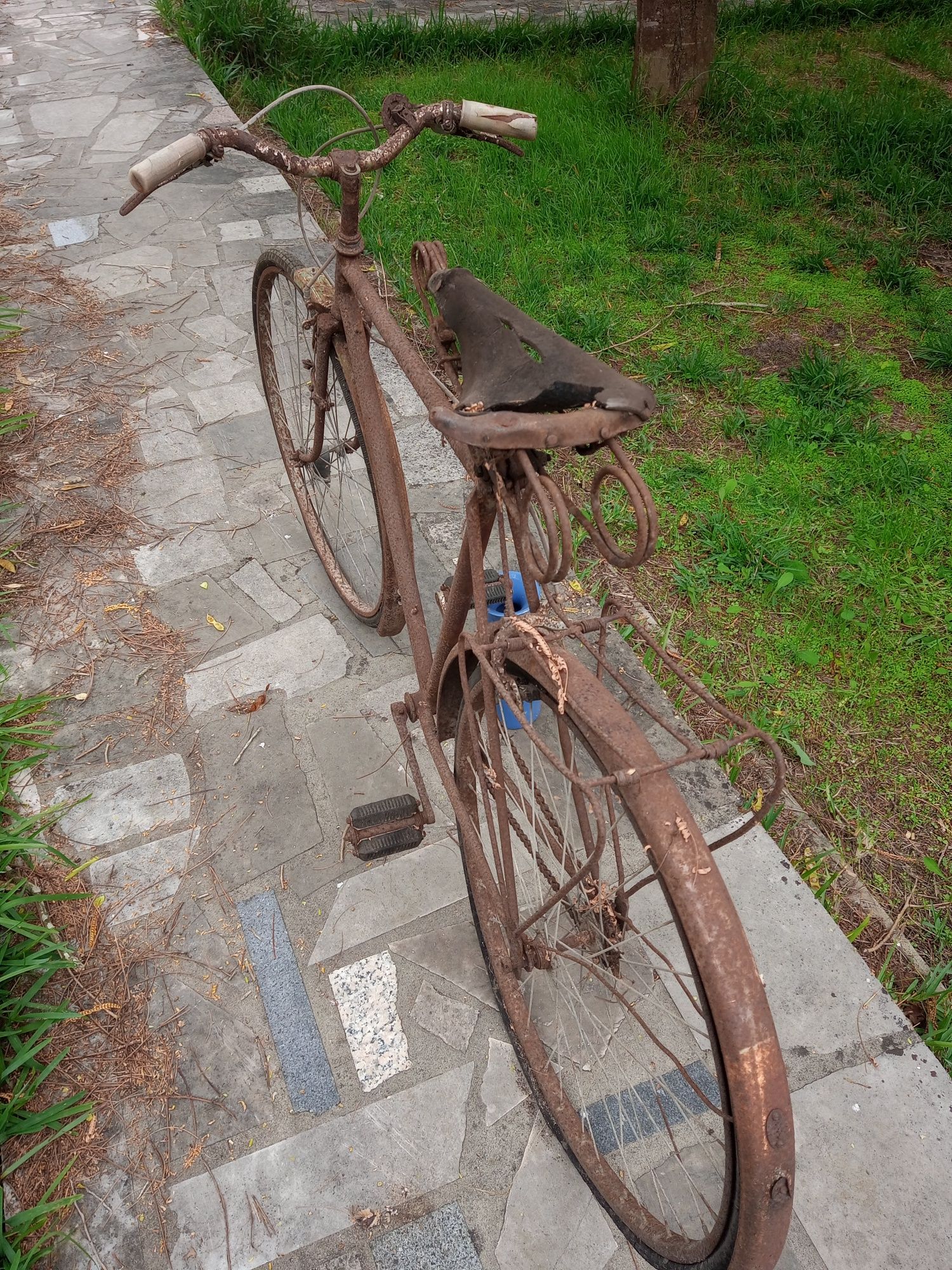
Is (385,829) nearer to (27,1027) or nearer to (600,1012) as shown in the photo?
(600,1012)

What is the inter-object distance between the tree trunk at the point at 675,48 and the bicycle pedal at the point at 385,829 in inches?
205

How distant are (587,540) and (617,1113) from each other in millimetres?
1929

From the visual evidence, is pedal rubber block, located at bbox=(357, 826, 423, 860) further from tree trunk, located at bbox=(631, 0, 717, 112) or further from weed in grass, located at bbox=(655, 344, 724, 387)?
tree trunk, located at bbox=(631, 0, 717, 112)

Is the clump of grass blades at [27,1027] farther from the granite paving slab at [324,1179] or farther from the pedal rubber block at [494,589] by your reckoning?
the pedal rubber block at [494,589]

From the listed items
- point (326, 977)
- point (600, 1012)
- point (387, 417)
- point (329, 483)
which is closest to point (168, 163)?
point (387, 417)

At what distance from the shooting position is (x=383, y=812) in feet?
7.39

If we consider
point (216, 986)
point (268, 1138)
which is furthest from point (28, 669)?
point (268, 1138)

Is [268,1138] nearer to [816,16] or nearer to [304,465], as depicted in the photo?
[304,465]

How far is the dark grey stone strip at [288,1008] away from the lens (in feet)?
6.82

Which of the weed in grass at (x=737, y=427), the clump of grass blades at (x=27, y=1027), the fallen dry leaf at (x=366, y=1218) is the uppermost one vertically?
the weed in grass at (x=737, y=427)

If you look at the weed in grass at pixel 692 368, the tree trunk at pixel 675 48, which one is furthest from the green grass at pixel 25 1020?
the tree trunk at pixel 675 48

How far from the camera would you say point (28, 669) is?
9.81ft

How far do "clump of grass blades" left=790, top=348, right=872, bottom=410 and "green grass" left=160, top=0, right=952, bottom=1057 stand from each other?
1 centimetres

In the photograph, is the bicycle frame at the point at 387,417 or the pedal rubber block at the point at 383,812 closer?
the bicycle frame at the point at 387,417
